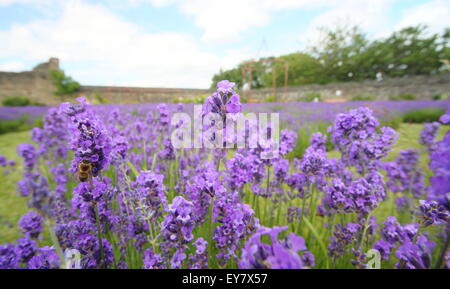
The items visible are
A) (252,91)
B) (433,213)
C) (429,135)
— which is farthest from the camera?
(252,91)

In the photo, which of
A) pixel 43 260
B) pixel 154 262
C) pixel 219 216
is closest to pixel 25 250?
pixel 43 260

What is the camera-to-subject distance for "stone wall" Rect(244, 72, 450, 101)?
49.4ft

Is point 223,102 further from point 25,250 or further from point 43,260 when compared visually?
point 25,250

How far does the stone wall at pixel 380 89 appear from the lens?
1505cm

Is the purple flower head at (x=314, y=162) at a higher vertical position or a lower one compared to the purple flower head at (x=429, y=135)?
lower

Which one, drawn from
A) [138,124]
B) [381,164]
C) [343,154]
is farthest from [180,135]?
[381,164]

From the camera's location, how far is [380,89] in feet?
56.0

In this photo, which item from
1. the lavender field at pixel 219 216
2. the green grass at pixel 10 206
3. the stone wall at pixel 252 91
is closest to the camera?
the lavender field at pixel 219 216

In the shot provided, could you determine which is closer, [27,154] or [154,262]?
[154,262]

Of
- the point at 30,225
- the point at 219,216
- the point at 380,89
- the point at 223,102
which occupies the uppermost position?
the point at 380,89

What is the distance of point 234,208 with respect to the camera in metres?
1.10

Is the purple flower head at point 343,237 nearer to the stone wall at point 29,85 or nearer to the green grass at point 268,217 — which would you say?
the green grass at point 268,217

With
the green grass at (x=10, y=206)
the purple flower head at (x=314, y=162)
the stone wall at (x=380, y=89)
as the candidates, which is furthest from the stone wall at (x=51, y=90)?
the purple flower head at (x=314, y=162)
